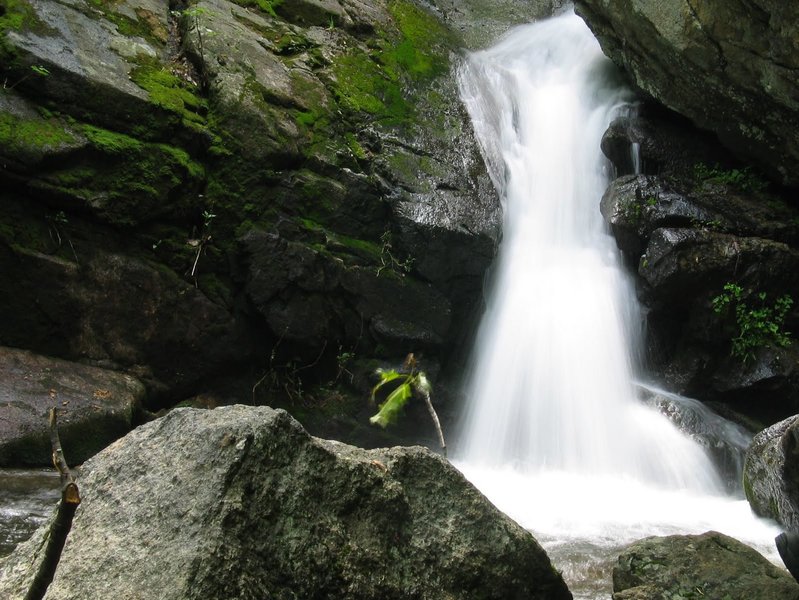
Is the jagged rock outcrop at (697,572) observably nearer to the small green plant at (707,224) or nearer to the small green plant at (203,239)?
the small green plant at (203,239)

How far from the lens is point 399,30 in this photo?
1074cm

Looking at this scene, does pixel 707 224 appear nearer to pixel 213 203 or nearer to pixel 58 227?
pixel 213 203

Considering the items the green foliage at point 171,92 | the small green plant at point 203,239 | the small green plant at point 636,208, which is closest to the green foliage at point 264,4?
the green foliage at point 171,92

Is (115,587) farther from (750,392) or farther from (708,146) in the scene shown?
(708,146)

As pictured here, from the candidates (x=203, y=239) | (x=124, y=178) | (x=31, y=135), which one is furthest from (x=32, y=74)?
(x=203, y=239)

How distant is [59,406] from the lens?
5.21 m

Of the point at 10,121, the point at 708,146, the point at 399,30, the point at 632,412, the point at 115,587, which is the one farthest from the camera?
the point at 399,30

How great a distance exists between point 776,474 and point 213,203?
5.81 m

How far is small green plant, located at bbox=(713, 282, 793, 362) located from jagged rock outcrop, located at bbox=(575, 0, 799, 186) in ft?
5.80

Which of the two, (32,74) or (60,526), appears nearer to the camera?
(60,526)

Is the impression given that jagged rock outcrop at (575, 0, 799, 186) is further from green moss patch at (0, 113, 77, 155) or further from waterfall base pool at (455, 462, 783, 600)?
green moss patch at (0, 113, 77, 155)

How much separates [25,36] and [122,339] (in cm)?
320

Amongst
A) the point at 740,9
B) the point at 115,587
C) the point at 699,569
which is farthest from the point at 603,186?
the point at 115,587

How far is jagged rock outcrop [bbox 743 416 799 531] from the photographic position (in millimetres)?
3596
